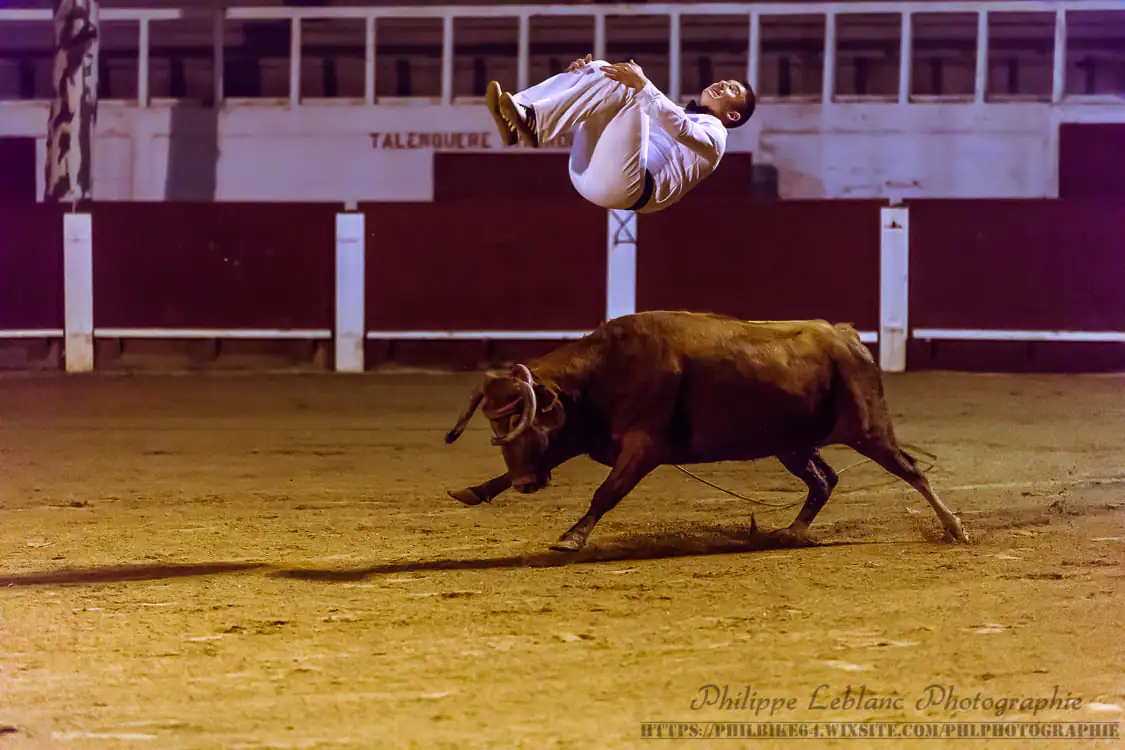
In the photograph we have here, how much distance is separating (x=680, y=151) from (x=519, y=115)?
0.80 meters

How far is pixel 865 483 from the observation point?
22.4 feet

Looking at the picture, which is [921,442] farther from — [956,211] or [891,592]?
[956,211]

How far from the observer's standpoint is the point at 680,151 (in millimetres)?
4852

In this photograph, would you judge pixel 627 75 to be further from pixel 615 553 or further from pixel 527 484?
pixel 615 553

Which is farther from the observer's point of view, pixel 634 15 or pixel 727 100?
pixel 634 15

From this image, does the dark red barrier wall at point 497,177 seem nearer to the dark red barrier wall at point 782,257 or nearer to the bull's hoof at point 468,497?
the dark red barrier wall at point 782,257

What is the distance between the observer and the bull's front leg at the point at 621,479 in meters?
4.90

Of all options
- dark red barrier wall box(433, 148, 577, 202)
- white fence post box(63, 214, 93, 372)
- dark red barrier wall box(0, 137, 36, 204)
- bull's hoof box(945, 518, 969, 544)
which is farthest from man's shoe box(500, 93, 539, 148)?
dark red barrier wall box(0, 137, 36, 204)

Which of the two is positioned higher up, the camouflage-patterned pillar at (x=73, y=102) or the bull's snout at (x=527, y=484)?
the camouflage-patterned pillar at (x=73, y=102)

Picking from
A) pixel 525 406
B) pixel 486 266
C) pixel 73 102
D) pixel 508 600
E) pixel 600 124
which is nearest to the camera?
pixel 508 600

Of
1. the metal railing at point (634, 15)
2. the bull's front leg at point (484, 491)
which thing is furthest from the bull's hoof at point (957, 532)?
the metal railing at point (634, 15)

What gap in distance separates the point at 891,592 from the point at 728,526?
141 cm

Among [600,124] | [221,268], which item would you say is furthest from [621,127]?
[221,268]

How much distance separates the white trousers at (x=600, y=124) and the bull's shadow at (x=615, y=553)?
1335 millimetres
